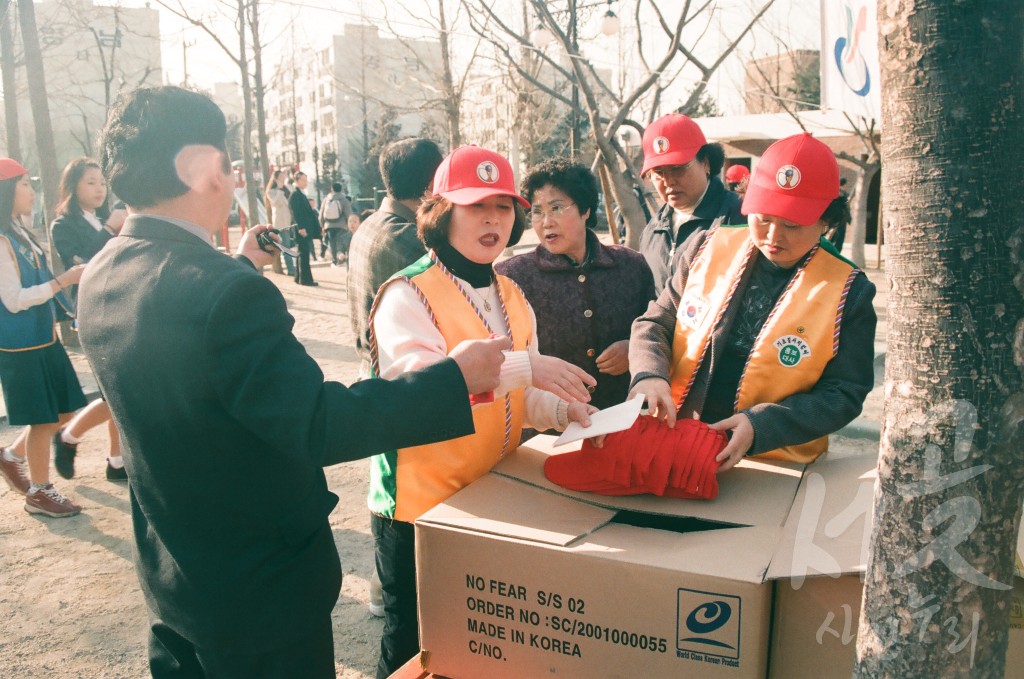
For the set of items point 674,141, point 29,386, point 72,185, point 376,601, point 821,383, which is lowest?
point 376,601

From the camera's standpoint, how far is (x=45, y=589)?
3586mm

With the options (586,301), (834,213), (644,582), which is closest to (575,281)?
(586,301)

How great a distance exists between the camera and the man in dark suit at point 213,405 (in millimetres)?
1412

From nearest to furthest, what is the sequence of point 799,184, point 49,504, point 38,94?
point 799,184 < point 49,504 < point 38,94

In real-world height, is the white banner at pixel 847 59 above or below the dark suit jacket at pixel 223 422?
above

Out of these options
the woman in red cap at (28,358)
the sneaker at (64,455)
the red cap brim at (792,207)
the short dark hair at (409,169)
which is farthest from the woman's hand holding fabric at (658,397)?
the sneaker at (64,455)

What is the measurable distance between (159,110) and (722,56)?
17.4ft

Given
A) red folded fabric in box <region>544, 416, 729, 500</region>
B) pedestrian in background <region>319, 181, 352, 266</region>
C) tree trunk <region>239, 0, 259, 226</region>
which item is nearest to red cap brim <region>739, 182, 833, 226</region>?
red folded fabric in box <region>544, 416, 729, 500</region>

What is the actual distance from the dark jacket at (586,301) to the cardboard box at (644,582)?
A: 4.26 feet

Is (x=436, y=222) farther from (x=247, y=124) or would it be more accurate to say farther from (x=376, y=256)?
(x=247, y=124)

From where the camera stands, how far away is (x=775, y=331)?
6.55 feet

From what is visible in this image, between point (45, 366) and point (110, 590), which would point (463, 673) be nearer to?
point (110, 590)

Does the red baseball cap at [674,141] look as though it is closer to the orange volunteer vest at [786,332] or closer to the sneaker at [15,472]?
the orange volunteer vest at [786,332]

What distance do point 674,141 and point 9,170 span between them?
145 inches
